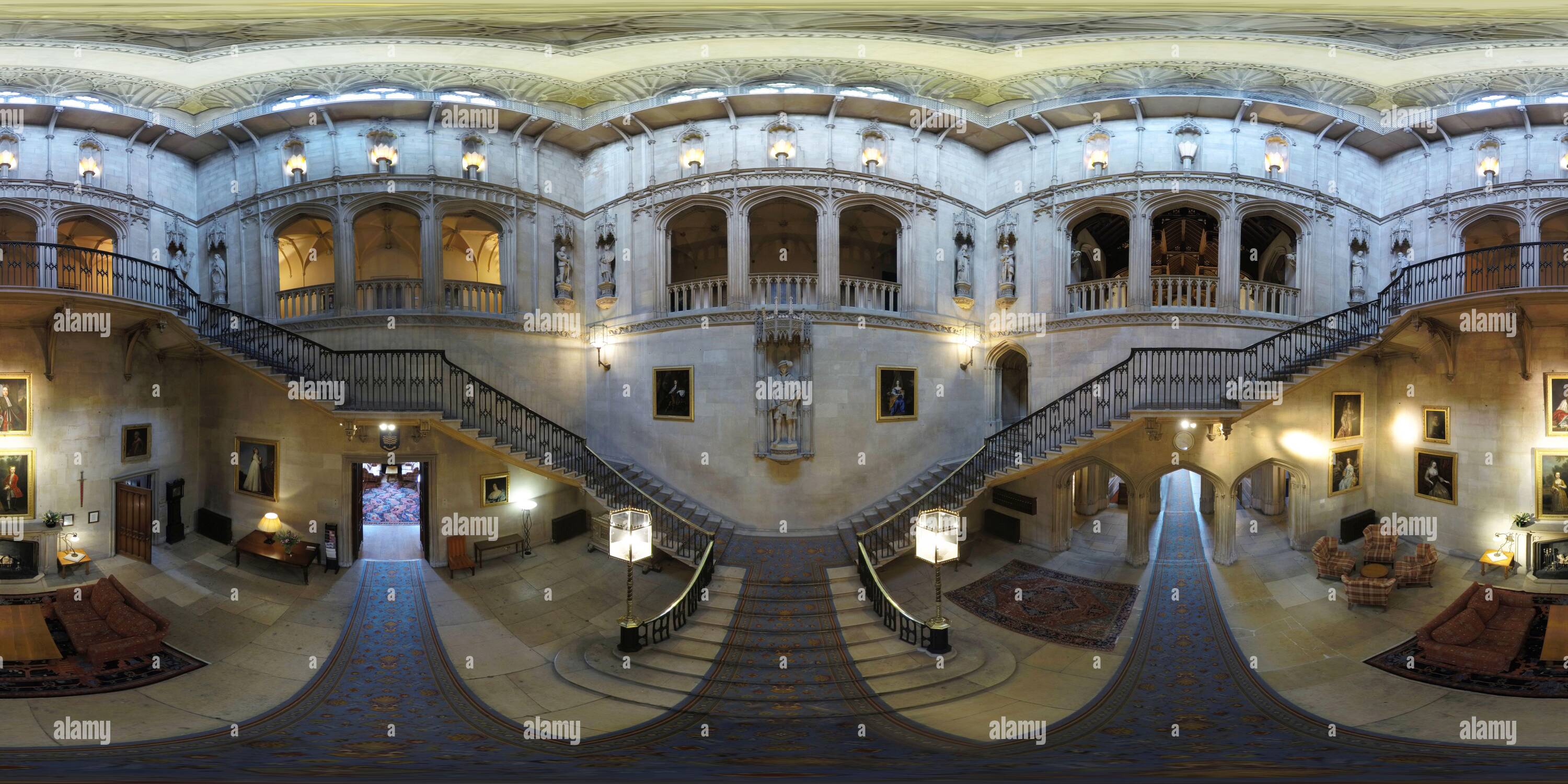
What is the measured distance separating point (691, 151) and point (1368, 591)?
550 inches

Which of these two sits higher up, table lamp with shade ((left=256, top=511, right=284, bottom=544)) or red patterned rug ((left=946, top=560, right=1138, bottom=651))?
table lamp with shade ((left=256, top=511, right=284, bottom=544))

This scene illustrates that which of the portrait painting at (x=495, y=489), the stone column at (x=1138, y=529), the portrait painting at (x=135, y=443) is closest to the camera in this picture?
the portrait painting at (x=135, y=443)

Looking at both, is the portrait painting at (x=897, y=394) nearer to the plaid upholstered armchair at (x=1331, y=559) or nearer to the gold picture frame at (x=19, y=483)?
the plaid upholstered armchair at (x=1331, y=559)

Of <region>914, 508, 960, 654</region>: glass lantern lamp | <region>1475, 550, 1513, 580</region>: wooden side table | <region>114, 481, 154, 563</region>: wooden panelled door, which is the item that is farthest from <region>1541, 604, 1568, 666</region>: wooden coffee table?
<region>114, 481, 154, 563</region>: wooden panelled door

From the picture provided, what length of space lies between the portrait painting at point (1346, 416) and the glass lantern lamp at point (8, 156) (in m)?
26.1

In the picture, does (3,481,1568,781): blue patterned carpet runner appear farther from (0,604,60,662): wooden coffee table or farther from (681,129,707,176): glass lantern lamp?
(681,129,707,176): glass lantern lamp

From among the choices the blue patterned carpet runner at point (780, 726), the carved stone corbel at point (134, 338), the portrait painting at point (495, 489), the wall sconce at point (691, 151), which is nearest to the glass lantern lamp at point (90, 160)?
the carved stone corbel at point (134, 338)

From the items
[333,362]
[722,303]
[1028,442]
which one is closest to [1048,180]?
[1028,442]

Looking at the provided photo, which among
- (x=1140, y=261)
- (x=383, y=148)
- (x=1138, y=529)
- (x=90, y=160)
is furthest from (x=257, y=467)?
(x=1140, y=261)

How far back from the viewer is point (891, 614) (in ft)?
30.2

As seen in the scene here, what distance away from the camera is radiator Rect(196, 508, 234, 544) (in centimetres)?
1281

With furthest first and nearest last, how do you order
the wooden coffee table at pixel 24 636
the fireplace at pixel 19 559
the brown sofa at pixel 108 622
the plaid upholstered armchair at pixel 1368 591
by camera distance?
the fireplace at pixel 19 559 → the plaid upholstered armchair at pixel 1368 591 → the brown sofa at pixel 108 622 → the wooden coffee table at pixel 24 636

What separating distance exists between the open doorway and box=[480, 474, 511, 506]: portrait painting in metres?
1.02

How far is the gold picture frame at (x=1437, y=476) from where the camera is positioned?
12.1 metres
